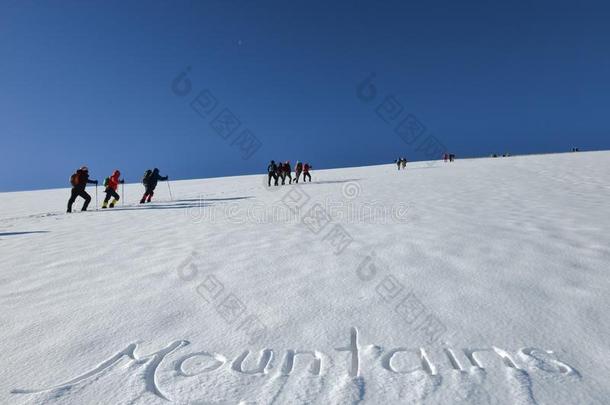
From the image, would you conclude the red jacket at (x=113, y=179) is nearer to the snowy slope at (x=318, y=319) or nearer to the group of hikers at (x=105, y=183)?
the group of hikers at (x=105, y=183)

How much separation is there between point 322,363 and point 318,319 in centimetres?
67

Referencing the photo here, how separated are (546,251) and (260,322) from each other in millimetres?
4551

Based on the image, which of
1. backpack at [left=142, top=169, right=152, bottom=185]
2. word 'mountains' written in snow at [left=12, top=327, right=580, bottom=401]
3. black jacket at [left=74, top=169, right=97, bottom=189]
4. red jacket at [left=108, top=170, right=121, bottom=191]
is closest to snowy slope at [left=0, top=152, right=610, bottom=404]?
word 'mountains' written in snow at [left=12, top=327, right=580, bottom=401]

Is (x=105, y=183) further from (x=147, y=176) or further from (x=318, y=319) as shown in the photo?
(x=318, y=319)

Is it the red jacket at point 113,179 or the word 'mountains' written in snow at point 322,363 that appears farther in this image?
the red jacket at point 113,179

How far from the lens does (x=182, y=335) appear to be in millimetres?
2832

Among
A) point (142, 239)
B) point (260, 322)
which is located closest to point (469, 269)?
point (260, 322)

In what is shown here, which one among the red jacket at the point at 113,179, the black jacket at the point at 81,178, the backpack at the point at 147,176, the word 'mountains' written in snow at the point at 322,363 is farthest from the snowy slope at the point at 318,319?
the backpack at the point at 147,176

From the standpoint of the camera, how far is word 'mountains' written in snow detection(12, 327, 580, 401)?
2.23 m

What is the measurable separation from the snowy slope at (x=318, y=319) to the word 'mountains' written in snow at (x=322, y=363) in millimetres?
14

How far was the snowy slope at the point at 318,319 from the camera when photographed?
2131mm

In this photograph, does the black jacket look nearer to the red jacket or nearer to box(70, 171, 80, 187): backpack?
box(70, 171, 80, 187): backpack

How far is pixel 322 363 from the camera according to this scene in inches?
93.1

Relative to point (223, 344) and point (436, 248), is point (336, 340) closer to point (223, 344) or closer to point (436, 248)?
point (223, 344)
